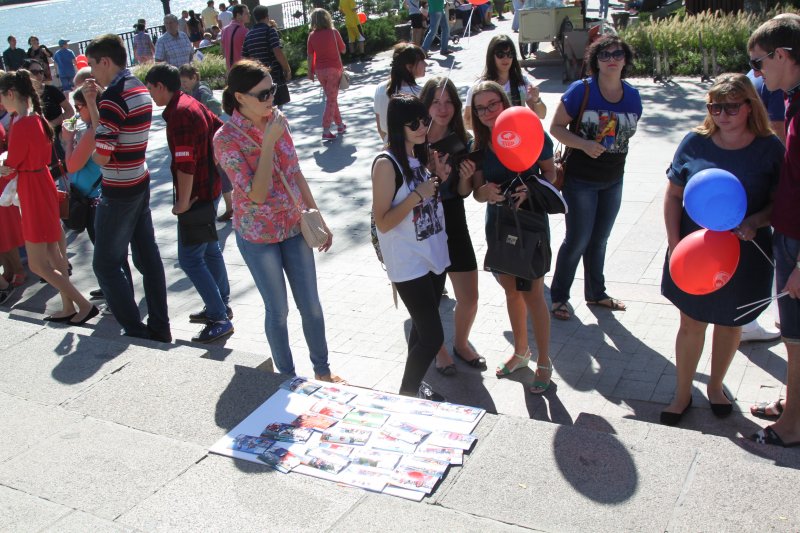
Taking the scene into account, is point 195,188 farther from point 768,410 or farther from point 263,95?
point 768,410

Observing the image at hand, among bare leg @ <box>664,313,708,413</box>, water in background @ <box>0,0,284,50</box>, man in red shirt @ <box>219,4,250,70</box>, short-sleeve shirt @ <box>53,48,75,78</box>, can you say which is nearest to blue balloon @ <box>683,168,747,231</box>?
bare leg @ <box>664,313,708,413</box>

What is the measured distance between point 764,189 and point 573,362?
171cm

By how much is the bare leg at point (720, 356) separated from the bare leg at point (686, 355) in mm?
85

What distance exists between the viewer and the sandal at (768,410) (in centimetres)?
431

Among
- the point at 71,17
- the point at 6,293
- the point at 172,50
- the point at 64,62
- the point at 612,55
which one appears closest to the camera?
the point at 612,55

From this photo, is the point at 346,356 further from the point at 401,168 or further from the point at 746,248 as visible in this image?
the point at 746,248

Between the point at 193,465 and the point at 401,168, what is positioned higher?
the point at 401,168

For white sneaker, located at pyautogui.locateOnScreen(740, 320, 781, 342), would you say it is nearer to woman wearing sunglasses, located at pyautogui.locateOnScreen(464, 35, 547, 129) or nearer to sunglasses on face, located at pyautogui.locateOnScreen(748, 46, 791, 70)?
sunglasses on face, located at pyautogui.locateOnScreen(748, 46, 791, 70)

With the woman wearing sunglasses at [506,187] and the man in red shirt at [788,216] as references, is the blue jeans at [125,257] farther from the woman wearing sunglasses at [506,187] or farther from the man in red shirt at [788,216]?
the man in red shirt at [788,216]

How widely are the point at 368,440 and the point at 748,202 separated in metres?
2.21

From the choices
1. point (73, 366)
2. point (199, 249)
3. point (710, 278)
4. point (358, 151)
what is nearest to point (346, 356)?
point (199, 249)

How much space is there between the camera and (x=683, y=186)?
420 cm


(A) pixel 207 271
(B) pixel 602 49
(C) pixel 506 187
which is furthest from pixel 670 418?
(A) pixel 207 271

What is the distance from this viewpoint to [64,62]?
802 inches
